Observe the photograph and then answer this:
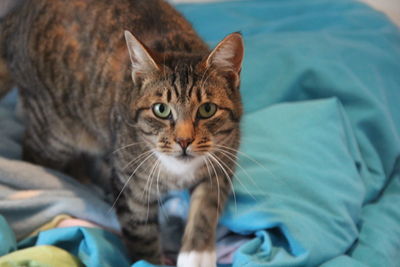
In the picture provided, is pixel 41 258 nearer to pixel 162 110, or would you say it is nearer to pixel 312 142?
pixel 162 110

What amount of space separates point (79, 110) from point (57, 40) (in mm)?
223

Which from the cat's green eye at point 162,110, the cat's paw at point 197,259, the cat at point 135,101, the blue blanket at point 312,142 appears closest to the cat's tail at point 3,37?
the cat at point 135,101

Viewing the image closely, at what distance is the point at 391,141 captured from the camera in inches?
58.6

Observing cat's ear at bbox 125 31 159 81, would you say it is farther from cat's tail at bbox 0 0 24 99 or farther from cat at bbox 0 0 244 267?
cat's tail at bbox 0 0 24 99

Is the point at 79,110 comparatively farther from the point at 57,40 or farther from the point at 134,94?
the point at 134,94

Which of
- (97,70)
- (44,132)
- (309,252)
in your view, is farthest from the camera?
(44,132)

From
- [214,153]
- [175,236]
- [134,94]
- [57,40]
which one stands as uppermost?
[57,40]

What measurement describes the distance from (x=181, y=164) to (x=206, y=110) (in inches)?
6.1

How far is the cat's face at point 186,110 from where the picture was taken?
98 cm

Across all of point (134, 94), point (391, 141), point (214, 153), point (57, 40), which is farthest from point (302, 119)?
point (57, 40)

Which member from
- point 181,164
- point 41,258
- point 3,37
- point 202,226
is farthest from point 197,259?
point 3,37

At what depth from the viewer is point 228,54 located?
1.00m

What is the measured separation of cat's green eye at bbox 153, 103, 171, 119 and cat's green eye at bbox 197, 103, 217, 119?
73 mm

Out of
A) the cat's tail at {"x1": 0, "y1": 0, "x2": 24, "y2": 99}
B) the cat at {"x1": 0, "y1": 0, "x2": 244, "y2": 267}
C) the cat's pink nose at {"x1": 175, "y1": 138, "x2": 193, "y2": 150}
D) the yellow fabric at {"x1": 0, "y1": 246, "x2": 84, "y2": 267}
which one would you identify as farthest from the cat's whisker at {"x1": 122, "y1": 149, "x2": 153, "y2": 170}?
the cat's tail at {"x1": 0, "y1": 0, "x2": 24, "y2": 99}
